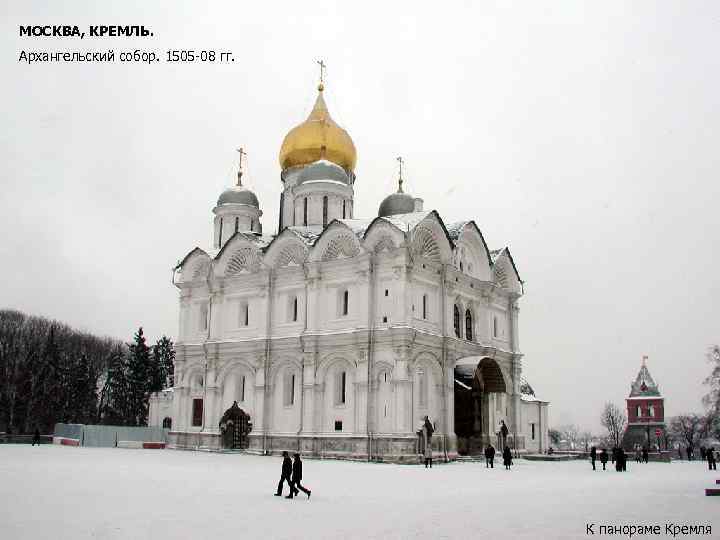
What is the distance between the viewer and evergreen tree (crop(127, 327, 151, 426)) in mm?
57688

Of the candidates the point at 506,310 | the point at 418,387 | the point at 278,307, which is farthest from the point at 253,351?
the point at 506,310

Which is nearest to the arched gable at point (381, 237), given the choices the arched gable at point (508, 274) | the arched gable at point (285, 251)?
the arched gable at point (285, 251)

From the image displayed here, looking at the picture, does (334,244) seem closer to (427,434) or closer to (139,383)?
(427,434)

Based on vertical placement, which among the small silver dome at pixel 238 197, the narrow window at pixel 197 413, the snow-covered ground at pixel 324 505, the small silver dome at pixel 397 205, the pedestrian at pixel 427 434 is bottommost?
the snow-covered ground at pixel 324 505

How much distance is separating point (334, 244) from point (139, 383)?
30768 millimetres

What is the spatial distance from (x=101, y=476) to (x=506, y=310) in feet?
81.6

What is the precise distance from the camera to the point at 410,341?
29641 mm

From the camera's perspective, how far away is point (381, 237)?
3131cm

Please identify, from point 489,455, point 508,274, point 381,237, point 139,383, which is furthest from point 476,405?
point 139,383

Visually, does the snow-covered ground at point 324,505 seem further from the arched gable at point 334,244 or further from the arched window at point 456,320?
the arched gable at point 334,244

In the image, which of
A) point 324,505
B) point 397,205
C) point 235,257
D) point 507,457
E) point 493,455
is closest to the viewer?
point 324,505

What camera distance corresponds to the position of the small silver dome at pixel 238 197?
4162 cm

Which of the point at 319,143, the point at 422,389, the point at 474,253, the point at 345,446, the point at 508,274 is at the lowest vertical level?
the point at 345,446

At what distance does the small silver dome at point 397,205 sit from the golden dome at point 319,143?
13.6ft
